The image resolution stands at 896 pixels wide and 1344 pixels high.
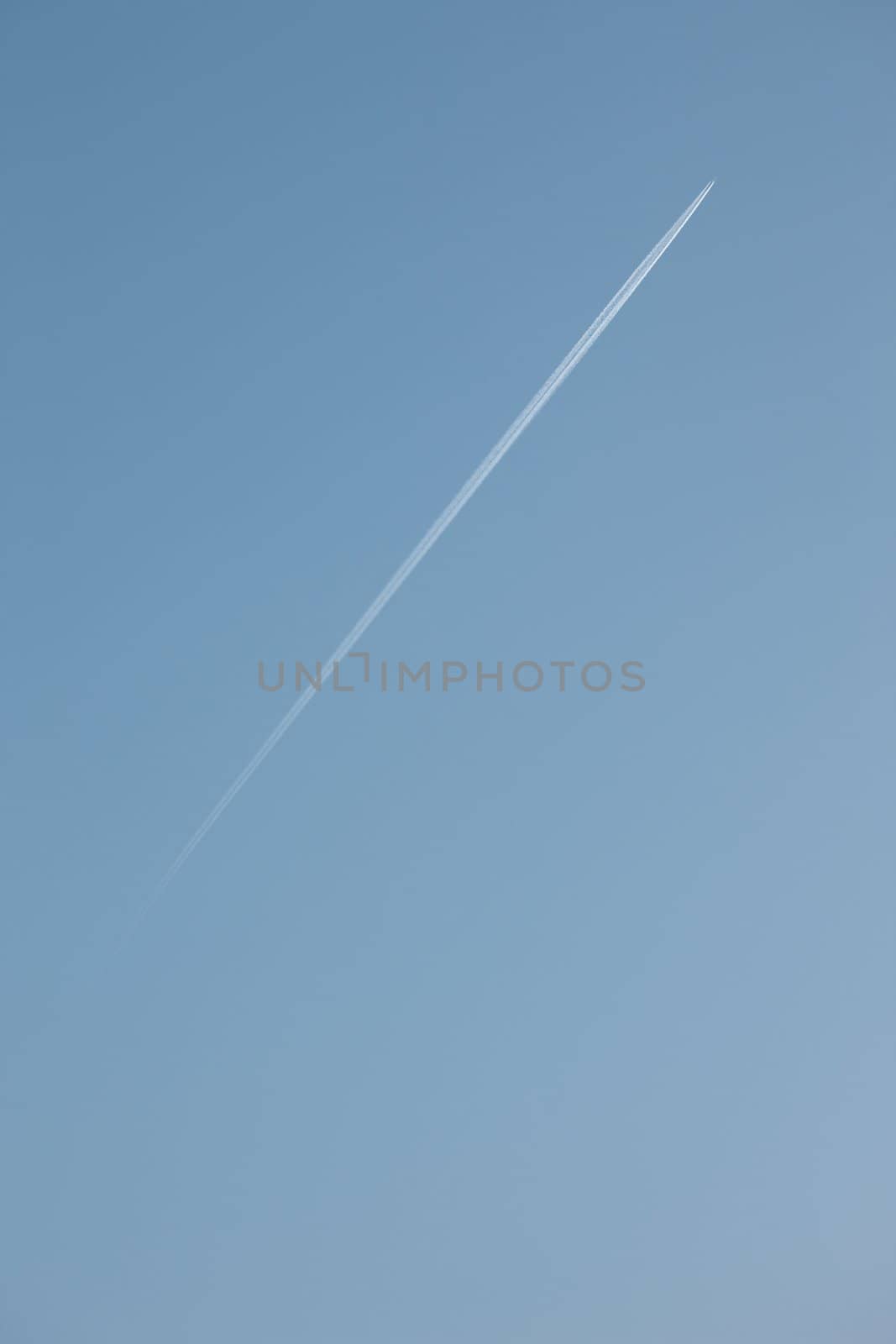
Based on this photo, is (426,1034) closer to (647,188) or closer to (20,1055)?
(20,1055)

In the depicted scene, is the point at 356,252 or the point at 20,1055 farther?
the point at 356,252

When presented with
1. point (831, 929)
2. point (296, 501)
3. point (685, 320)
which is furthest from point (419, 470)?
point (831, 929)

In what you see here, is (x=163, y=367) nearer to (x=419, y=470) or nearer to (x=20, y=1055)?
(x=419, y=470)

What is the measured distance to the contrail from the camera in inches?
82.4

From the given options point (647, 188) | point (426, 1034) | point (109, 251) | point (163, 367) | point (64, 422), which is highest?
point (647, 188)

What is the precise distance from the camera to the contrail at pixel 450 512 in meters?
2.09

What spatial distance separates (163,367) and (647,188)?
953 mm

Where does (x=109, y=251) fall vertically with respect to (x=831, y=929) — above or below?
above

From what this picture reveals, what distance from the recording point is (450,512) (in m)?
2.18

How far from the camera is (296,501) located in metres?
2.17

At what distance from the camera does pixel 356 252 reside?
86.7 inches

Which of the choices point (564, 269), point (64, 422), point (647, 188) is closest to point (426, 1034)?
point (64, 422)

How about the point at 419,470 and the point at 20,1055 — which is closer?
the point at 20,1055

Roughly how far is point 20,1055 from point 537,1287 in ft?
3.17
